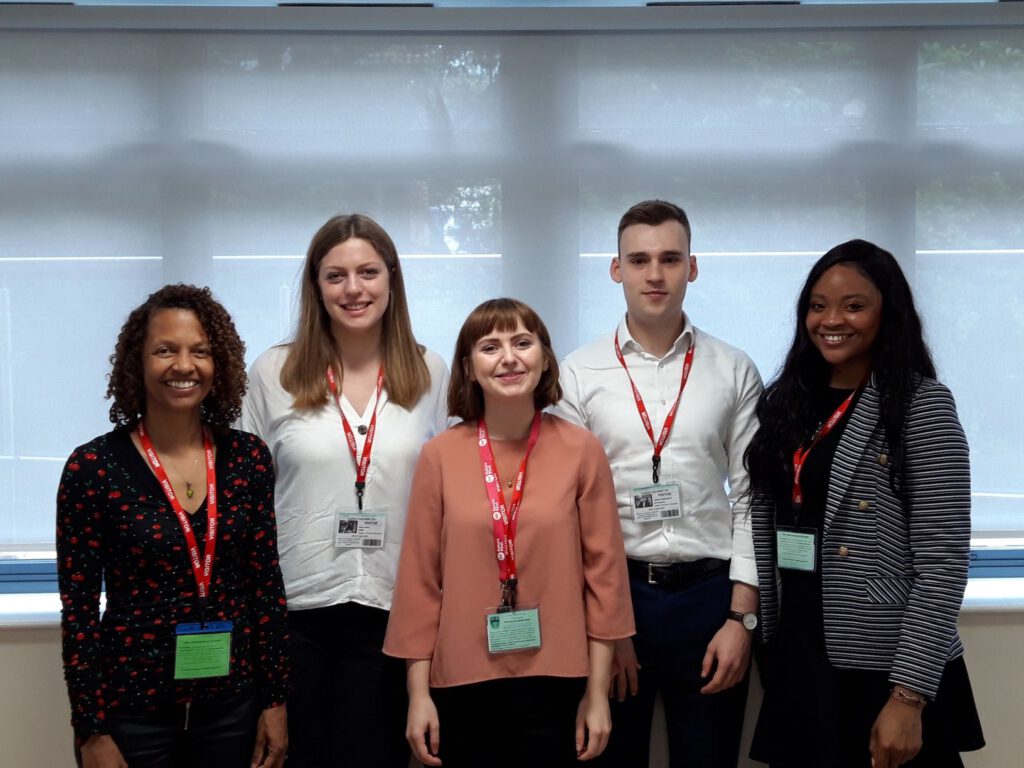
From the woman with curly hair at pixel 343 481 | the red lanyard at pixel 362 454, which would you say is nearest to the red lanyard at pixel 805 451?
the woman with curly hair at pixel 343 481

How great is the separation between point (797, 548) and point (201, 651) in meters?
1.40

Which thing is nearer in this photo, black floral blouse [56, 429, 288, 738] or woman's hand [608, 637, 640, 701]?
black floral blouse [56, 429, 288, 738]

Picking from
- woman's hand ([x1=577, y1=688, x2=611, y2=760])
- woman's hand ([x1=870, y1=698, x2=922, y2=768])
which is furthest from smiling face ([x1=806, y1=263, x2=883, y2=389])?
woman's hand ([x1=577, y1=688, x2=611, y2=760])

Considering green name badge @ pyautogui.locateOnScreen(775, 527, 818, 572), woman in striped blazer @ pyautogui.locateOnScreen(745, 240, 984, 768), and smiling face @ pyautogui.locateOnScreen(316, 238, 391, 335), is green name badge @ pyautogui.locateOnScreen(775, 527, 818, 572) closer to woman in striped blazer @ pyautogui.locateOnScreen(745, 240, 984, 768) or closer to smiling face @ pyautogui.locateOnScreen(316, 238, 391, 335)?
woman in striped blazer @ pyautogui.locateOnScreen(745, 240, 984, 768)

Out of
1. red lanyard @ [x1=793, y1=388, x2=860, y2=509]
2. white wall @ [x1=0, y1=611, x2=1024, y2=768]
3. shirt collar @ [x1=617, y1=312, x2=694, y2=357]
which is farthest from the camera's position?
white wall @ [x1=0, y1=611, x2=1024, y2=768]

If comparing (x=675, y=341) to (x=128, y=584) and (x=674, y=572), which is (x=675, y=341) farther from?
(x=128, y=584)

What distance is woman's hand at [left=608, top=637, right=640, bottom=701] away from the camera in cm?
231

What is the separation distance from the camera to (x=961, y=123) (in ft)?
11.1

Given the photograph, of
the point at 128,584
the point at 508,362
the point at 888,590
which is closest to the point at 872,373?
the point at 888,590

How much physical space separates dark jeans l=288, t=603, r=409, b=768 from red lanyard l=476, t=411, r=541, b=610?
0.37m

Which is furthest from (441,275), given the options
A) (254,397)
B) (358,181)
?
(254,397)

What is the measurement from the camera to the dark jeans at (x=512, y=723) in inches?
84.1

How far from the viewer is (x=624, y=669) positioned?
2326 millimetres

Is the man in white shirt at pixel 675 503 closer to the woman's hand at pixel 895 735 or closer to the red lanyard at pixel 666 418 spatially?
the red lanyard at pixel 666 418
